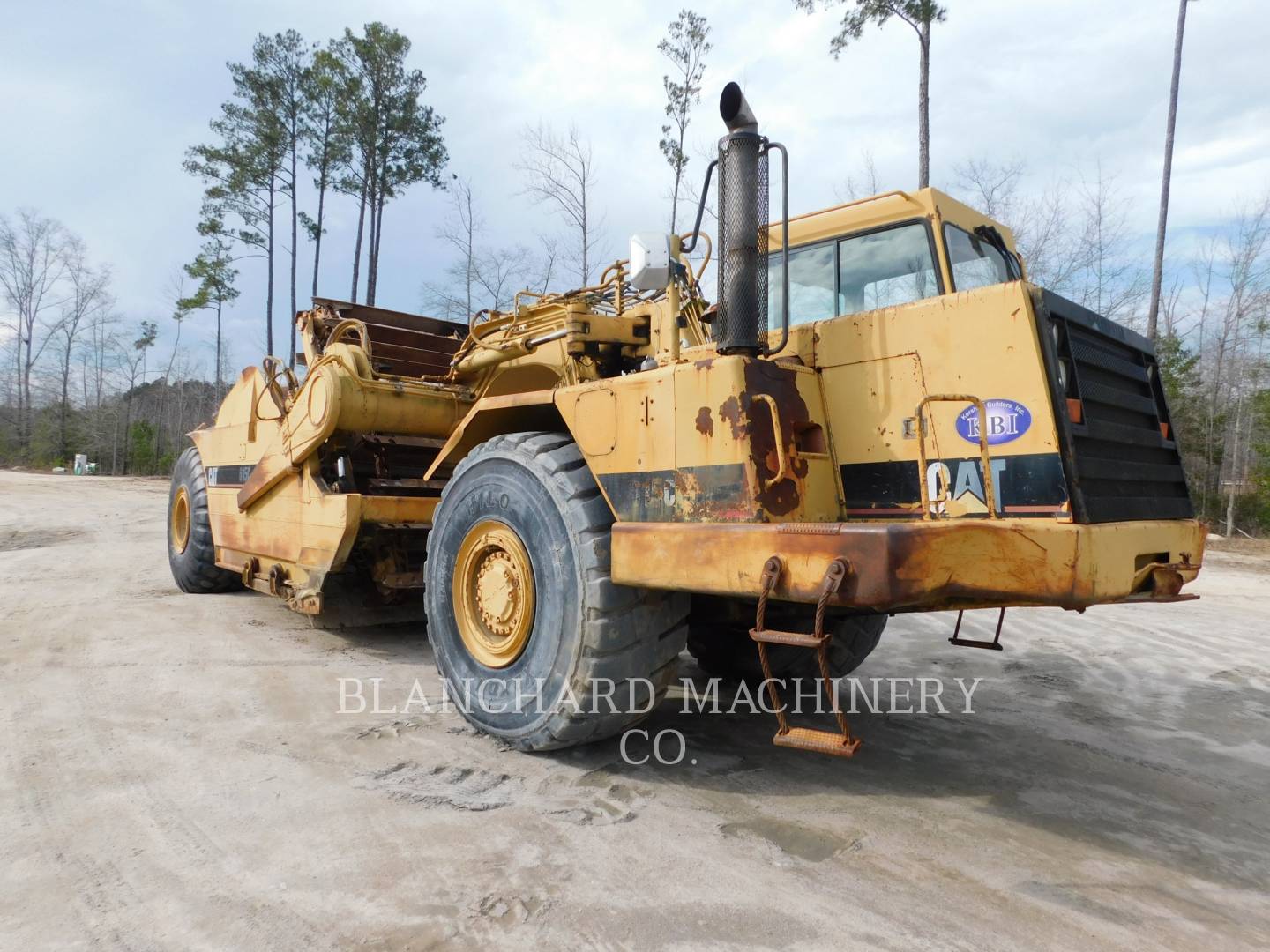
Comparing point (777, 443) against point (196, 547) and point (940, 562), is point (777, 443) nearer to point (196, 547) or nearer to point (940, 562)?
point (940, 562)

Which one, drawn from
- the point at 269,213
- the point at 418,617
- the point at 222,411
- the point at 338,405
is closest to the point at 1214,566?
the point at 418,617

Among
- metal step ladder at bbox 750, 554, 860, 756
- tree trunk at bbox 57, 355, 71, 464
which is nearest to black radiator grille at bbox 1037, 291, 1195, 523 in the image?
metal step ladder at bbox 750, 554, 860, 756

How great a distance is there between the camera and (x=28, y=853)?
100 inches

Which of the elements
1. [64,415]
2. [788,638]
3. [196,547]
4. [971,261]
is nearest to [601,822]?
[788,638]

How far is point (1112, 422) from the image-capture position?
2.99 metres

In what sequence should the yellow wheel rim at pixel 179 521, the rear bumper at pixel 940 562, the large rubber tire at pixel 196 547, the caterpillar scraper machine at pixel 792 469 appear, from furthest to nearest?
the yellow wheel rim at pixel 179 521
the large rubber tire at pixel 196 547
the caterpillar scraper machine at pixel 792 469
the rear bumper at pixel 940 562

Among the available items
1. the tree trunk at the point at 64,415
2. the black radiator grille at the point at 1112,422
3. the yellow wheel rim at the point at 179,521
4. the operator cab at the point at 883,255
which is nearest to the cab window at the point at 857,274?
the operator cab at the point at 883,255

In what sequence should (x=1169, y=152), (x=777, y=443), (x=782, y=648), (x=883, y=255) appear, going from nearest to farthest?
(x=777, y=443) < (x=883, y=255) < (x=782, y=648) < (x=1169, y=152)

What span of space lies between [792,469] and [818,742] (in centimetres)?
95

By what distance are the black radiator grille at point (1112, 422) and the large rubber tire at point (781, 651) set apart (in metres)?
1.55

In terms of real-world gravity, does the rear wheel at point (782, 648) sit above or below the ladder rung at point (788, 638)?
below

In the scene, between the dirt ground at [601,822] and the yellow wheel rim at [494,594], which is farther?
the yellow wheel rim at [494,594]

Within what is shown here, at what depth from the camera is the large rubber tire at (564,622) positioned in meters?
3.10

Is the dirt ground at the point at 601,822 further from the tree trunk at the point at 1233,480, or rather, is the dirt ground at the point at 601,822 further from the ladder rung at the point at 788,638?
the tree trunk at the point at 1233,480
